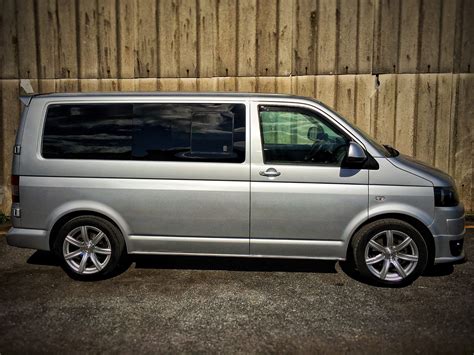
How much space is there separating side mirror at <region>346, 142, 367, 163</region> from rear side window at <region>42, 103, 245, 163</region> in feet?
3.44

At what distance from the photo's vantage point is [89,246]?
16.9ft

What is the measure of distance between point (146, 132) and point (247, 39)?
11.6ft

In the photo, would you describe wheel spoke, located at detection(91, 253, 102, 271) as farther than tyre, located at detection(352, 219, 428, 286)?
Yes

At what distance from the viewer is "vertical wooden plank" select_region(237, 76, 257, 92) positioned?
26.2 ft

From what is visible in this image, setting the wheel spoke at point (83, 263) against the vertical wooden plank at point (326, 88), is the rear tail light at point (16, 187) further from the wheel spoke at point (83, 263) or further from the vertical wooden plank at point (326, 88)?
the vertical wooden plank at point (326, 88)

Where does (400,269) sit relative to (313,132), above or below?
below

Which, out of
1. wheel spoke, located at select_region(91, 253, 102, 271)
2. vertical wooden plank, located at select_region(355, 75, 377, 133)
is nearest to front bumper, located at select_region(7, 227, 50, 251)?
wheel spoke, located at select_region(91, 253, 102, 271)

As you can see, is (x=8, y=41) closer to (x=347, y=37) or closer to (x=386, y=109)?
(x=347, y=37)

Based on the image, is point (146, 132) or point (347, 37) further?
point (347, 37)

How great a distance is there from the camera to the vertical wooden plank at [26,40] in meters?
8.12

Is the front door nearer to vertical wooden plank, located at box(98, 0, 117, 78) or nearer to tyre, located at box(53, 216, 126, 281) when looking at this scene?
tyre, located at box(53, 216, 126, 281)

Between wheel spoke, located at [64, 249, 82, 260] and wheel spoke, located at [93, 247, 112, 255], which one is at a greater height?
wheel spoke, located at [93, 247, 112, 255]

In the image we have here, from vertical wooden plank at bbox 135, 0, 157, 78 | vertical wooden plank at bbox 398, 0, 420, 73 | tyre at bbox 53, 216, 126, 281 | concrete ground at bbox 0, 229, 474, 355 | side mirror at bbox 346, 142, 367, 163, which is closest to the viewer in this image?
concrete ground at bbox 0, 229, 474, 355

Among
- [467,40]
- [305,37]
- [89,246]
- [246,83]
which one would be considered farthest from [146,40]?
[467,40]
